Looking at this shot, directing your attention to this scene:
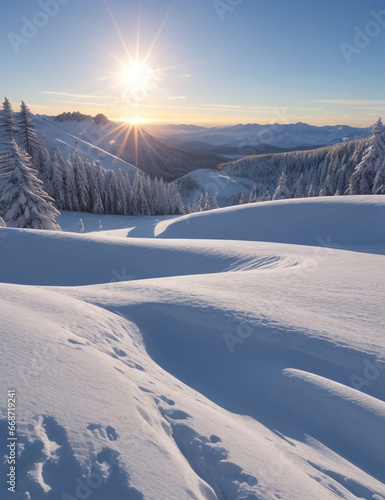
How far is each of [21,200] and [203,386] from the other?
22359 mm

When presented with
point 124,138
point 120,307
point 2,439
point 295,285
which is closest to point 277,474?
point 2,439

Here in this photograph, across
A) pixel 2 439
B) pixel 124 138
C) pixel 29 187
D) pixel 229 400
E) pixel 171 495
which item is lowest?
pixel 229 400

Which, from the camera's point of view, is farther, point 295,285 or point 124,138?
point 124,138

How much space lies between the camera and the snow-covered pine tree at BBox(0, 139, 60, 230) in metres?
21.2

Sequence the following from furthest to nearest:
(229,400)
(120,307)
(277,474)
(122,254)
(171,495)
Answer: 1. (122,254)
2. (120,307)
3. (229,400)
4. (277,474)
5. (171,495)

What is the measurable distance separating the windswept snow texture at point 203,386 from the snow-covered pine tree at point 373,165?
24867 millimetres

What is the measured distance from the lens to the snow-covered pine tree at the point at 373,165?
28656 mm

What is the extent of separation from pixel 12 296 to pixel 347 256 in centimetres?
1047

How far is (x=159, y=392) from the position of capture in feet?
11.2

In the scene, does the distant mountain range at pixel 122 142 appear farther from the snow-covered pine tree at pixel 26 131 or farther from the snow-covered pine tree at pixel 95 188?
→ the snow-covered pine tree at pixel 26 131

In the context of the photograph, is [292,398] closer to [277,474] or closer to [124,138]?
[277,474]

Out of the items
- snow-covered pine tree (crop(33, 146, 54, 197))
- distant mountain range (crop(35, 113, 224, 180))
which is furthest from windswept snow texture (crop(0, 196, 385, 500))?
distant mountain range (crop(35, 113, 224, 180))

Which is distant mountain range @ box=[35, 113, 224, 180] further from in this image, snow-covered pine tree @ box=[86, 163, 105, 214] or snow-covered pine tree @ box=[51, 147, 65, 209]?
snow-covered pine tree @ box=[51, 147, 65, 209]

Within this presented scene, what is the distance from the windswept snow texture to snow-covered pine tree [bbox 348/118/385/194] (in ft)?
81.6
